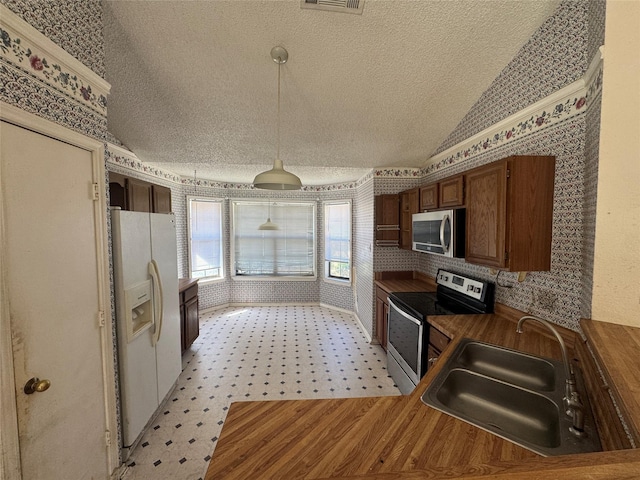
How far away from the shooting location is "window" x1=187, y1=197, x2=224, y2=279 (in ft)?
15.2

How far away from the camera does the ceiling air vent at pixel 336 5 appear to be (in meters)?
1.52

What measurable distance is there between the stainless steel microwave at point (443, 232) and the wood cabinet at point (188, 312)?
282 cm

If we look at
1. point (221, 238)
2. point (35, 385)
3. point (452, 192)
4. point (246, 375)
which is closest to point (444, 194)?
point (452, 192)

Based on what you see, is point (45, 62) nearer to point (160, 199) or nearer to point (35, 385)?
point (35, 385)

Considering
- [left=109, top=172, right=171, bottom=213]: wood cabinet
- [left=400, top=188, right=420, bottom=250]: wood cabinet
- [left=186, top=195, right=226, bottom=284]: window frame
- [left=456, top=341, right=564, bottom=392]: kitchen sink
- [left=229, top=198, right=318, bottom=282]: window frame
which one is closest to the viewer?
[left=456, top=341, right=564, bottom=392]: kitchen sink

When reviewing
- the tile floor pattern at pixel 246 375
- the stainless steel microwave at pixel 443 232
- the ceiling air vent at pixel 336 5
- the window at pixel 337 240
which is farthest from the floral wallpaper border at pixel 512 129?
the tile floor pattern at pixel 246 375

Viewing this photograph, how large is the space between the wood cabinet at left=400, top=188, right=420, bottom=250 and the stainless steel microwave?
0.30m

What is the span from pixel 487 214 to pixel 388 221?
158 centimetres

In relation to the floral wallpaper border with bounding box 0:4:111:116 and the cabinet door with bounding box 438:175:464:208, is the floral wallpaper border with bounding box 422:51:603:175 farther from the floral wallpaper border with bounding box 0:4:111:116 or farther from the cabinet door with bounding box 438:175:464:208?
the floral wallpaper border with bounding box 0:4:111:116

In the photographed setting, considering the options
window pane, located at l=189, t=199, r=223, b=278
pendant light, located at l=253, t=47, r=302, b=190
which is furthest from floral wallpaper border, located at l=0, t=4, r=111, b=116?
window pane, located at l=189, t=199, r=223, b=278

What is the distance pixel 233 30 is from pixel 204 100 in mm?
725

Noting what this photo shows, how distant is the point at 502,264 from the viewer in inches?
65.9

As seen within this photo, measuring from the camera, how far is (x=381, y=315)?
10.7 ft

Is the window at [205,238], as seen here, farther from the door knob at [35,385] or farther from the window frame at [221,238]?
the door knob at [35,385]
